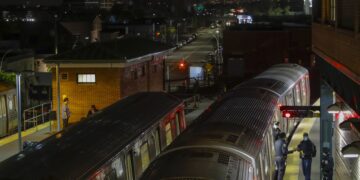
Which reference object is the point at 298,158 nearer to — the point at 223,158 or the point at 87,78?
the point at 87,78

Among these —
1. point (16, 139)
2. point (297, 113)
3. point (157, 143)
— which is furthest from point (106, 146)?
point (16, 139)

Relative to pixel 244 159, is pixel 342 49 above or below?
above

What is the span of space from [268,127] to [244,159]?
3528 mm

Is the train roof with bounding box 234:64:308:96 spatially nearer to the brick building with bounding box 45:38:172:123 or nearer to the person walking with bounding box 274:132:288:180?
the person walking with bounding box 274:132:288:180

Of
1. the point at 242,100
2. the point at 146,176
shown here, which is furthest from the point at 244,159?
the point at 242,100

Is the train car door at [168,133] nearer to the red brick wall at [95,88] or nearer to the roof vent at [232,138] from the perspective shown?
the roof vent at [232,138]

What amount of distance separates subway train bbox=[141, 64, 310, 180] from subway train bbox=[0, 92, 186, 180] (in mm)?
1030

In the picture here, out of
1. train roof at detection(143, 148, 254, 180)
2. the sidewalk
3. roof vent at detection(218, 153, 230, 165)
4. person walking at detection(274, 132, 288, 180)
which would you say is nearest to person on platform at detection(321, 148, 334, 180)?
person walking at detection(274, 132, 288, 180)

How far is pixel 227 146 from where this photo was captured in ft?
29.8

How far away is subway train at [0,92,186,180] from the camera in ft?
28.5

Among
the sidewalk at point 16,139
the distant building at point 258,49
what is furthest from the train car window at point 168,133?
the distant building at point 258,49

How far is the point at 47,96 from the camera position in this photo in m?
23.3

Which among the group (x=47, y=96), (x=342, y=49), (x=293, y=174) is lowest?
(x=293, y=174)

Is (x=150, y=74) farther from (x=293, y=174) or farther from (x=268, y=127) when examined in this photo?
(x=268, y=127)
